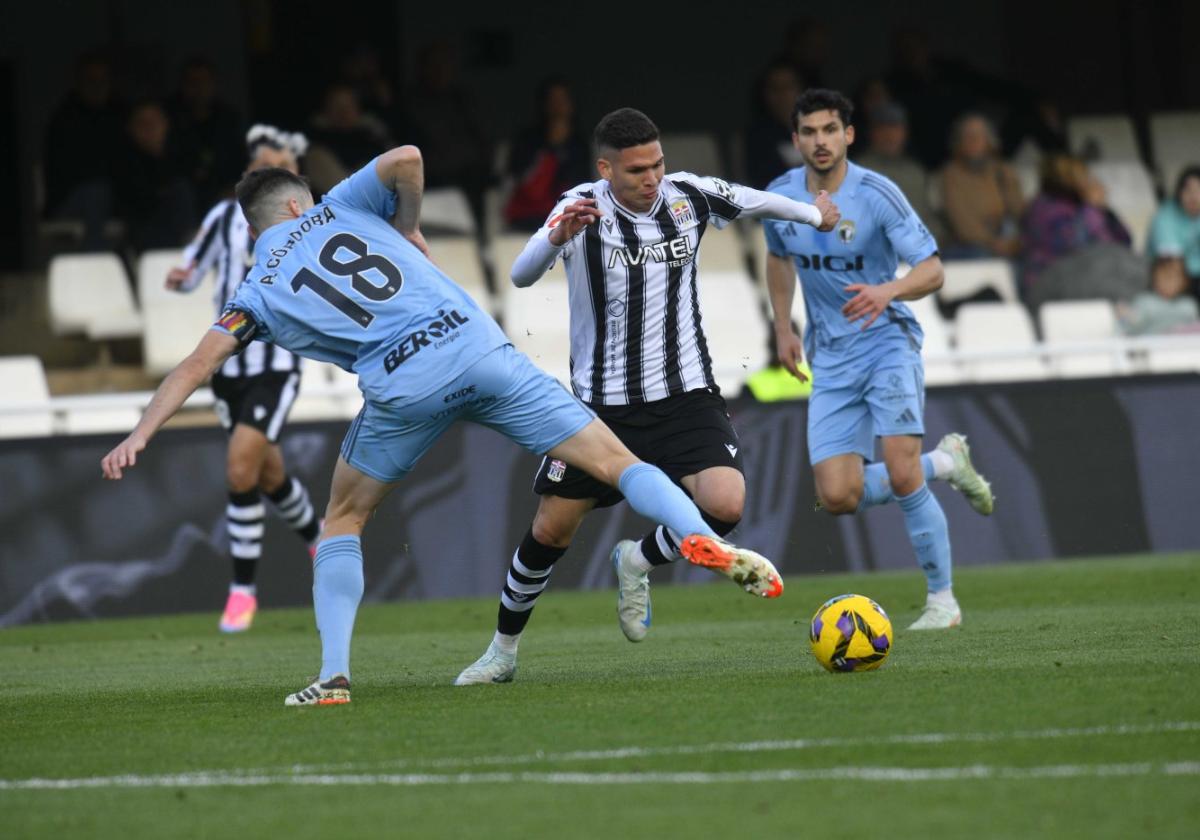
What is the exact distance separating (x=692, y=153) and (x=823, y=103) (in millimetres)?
8016

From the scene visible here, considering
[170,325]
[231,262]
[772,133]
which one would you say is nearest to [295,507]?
[231,262]

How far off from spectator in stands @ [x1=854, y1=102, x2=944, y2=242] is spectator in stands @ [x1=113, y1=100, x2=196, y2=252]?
5.22 metres

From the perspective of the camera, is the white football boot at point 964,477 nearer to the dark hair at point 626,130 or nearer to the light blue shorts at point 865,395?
the light blue shorts at point 865,395

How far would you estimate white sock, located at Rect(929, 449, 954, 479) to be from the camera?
9.66 metres

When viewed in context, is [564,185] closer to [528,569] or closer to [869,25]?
[869,25]

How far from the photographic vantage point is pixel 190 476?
12.1m

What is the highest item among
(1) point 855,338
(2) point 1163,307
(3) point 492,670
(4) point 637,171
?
(4) point 637,171

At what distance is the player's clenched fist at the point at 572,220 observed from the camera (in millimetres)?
6594

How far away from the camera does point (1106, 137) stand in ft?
58.6

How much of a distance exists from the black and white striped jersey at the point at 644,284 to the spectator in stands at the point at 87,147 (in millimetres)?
8312

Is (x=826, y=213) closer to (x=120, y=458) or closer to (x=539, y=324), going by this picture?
(x=120, y=458)

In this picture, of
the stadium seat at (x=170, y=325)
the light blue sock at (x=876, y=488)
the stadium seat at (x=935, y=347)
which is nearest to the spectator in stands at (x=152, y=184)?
the stadium seat at (x=170, y=325)

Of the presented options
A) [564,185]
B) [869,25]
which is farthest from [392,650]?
[869,25]

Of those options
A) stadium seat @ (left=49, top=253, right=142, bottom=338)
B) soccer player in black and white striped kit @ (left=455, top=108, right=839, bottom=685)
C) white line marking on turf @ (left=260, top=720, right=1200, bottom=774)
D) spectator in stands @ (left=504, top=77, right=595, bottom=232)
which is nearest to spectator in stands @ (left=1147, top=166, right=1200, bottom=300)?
spectator in stands @ (left=504, top=77, right=595, bottom=232)
